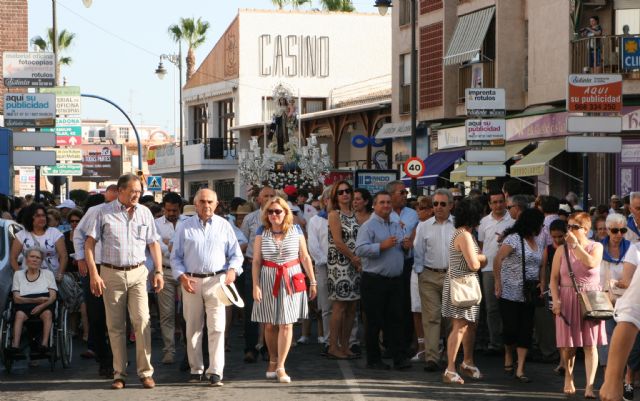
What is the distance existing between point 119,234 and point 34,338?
2162mm

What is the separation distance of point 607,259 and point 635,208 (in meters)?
0.99

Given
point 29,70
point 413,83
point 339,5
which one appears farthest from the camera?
point 339,5

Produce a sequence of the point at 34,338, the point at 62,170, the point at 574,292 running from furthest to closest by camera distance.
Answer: the point at 62,170 < the point at 34,338 < the point at 574,292

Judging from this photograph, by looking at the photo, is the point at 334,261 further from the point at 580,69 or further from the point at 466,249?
the point at 580,69

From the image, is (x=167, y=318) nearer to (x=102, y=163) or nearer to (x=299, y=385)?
(x=299, y=385)

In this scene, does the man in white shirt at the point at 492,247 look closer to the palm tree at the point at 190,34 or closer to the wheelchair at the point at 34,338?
the wheelchair at the point at 34,338

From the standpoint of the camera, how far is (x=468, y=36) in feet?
127

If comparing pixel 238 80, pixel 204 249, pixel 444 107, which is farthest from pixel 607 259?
pixel 238 80

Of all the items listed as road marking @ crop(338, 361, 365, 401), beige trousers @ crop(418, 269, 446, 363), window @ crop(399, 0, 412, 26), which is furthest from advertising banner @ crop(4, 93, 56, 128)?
window @ crop(399, 0, 412, 26)

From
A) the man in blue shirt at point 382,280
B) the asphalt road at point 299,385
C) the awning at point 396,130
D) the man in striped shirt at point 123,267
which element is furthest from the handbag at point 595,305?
the awning at point 396,130

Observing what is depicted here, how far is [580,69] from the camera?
32094 millimetres

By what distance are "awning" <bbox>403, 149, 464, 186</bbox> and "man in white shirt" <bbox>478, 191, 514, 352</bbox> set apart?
78.4ft

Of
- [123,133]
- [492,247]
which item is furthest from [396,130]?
[123,133]

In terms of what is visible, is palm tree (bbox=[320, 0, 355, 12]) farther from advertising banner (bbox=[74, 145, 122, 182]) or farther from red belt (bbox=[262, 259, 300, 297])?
red belt (bbox=[262, 259, 300, 297])
